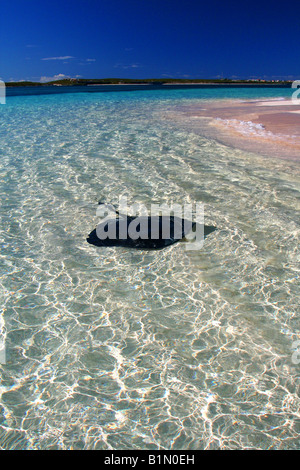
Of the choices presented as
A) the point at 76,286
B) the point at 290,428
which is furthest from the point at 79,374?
the point at 290,428

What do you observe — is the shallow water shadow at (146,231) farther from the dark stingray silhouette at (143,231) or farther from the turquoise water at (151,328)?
the turquoise water at (151,328)

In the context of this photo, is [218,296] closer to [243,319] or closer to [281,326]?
[243,319]

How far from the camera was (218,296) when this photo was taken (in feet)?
16.9

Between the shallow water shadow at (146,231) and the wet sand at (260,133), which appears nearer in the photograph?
the shallow water shadow at (146,231)

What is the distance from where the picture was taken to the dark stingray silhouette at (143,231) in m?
6.71

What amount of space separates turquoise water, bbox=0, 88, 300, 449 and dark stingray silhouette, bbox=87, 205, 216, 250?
258mm

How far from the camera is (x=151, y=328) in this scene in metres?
4.57

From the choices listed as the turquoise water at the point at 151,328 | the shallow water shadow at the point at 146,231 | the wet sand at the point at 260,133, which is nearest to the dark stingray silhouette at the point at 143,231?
the shallow water shadow at the point at 146,231

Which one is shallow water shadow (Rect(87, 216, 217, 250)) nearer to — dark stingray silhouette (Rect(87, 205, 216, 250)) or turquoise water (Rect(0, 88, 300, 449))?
dark stingray silhouette (Rect(87, 205, 216, 250))

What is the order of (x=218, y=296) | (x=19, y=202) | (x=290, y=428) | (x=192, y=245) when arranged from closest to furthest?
(x=290, y=428), (x=218, y=296), (x=192, y=245), (x=19, y=202)

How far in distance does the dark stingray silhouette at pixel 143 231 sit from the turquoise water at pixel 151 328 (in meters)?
0.26

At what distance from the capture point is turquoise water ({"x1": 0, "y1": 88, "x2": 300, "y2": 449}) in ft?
10.9

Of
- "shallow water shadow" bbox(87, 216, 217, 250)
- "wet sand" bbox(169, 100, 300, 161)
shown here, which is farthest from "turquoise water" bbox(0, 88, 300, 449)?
"wet sand" bbox(169, 100, 300, 161)

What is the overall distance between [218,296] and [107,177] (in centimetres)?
698
